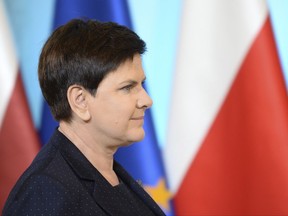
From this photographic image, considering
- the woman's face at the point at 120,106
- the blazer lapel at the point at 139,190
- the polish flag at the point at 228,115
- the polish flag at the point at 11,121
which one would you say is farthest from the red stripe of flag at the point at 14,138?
the woman's face at the point at 120,106

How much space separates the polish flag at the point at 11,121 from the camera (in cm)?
162

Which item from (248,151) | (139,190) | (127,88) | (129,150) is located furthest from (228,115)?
(127,88)

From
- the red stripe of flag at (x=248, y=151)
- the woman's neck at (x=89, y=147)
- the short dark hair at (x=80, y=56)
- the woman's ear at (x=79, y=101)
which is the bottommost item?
the red stripe of flag at (x=248, y=151)

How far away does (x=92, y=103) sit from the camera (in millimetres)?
948

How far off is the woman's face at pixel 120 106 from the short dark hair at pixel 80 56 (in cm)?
2

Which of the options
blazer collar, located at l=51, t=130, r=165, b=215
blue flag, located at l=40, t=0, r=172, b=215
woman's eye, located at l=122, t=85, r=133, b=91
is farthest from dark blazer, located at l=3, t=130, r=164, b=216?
blue flag, located at l=40, t=0, r=172, b=215

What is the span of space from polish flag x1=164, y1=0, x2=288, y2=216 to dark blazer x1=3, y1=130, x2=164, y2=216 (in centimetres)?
61

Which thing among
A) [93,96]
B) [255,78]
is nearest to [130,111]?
[93,96]

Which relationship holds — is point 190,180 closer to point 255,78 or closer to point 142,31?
point 255,78

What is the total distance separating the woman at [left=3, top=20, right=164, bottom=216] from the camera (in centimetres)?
93

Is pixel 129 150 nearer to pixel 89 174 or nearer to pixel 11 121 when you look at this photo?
pixel 11 121

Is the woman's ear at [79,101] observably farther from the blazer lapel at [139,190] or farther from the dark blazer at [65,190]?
the blazer lapel at [139,190]

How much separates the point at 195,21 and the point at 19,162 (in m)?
0.64

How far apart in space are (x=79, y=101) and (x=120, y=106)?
68 mm
